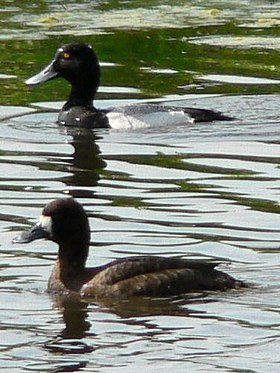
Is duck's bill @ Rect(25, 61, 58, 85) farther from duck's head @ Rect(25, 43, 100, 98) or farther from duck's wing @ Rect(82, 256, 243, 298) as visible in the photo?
duck's wing @ Rect(82, 256, 243, 298)

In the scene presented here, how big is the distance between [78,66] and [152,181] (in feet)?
16.5

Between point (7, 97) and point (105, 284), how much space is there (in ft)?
29.6

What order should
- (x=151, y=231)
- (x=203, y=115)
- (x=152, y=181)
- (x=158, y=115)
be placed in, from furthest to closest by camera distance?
1. (x=203, y=115)
2. (x=158, y=115)
3. (x=152, y=181)
4. (x=151, y=231)

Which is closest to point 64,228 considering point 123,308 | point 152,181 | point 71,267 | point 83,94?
point 71,267

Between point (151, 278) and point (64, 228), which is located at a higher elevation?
point (64, 228)

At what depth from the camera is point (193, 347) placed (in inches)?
425

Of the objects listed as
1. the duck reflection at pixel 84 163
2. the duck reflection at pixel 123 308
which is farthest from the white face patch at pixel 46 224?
the duck reflection at pixel 84 163

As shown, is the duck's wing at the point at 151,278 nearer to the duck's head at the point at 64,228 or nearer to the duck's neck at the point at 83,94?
the duck's head at the point at 64,228

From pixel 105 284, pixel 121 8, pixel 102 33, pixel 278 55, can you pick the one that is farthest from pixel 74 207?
pixel 121 8

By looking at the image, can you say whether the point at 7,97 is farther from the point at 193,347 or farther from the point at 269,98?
the point at 193,347

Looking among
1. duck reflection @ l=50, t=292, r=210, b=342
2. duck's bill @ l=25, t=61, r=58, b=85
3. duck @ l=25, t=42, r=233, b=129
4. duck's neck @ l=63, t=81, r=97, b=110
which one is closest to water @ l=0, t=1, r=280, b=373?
duck reflection @ l=50, t=292, r=210, b=342

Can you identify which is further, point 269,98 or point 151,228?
point 269,98

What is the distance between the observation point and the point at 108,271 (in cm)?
1233

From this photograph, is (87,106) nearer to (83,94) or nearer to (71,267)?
(83,94)
